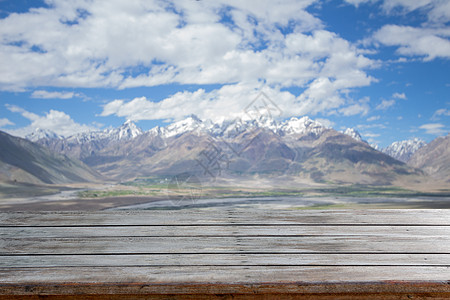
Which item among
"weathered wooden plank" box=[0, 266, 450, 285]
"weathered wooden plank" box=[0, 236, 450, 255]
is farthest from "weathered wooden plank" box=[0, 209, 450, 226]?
"weathered wooden plank" box=[0, 266, 450, 285]

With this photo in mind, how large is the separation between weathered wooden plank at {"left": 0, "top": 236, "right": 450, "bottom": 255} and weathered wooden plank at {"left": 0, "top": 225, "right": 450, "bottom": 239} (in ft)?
0.14

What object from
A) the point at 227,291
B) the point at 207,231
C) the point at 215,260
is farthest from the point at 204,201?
the point at 227,291

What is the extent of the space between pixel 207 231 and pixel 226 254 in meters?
0.28

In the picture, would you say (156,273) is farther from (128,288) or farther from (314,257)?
(314,257)

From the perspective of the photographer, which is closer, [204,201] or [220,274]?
[220,274]

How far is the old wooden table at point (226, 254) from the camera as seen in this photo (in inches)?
99.0

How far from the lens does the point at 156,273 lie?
8.67ft

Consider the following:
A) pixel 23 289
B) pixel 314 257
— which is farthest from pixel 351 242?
pixel 23 289

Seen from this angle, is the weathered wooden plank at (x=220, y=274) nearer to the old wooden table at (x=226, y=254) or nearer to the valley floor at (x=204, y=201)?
the old wooden table at (x=226, y=254)

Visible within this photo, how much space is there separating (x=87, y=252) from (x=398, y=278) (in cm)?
219

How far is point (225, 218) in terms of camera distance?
125 inches

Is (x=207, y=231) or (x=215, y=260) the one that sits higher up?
(x=207, y=231)

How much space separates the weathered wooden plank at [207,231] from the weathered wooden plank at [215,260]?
8.5 inches

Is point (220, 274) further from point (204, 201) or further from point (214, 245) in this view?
point (204, 201)
